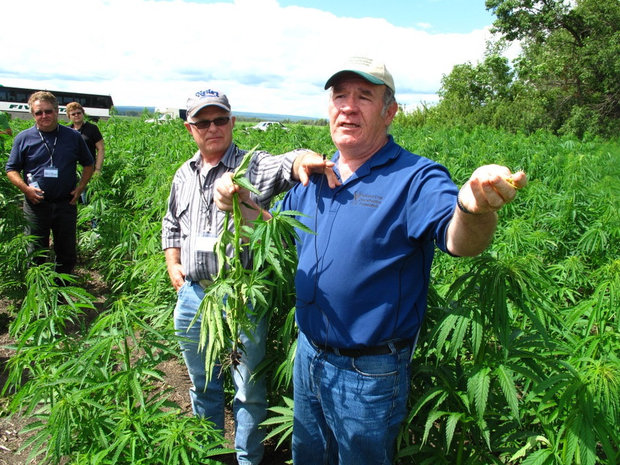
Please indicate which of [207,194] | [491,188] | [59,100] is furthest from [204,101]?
[59,100]

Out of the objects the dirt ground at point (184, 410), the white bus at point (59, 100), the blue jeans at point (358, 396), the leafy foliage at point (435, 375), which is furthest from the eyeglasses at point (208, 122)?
the white bus at point (59, 100)

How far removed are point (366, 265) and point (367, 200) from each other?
0.76 ft

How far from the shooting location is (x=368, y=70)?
1800 millimetres

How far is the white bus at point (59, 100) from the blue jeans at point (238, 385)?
89.8ft

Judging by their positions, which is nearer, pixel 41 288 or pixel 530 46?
pixel 41 288

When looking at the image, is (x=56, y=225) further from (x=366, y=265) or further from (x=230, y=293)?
(x=366, y=265)

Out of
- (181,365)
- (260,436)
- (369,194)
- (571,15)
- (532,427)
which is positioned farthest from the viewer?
(571,15)

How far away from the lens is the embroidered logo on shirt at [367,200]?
1808 millimetres

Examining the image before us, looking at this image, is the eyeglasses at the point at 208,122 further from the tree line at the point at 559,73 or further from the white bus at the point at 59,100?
the white bus at the point at 59,100

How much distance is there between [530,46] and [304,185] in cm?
3073

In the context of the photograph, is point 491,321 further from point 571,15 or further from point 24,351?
point 571,15

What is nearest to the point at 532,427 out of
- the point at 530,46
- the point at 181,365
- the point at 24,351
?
the point at 24,351

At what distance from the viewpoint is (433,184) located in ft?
5.54

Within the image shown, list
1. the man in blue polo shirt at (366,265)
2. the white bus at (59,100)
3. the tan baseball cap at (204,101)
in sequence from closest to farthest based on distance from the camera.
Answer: the man in blue polo shirt at (366,265)
the tan baseball cap at (204,101)
the white bus at (59,100)
